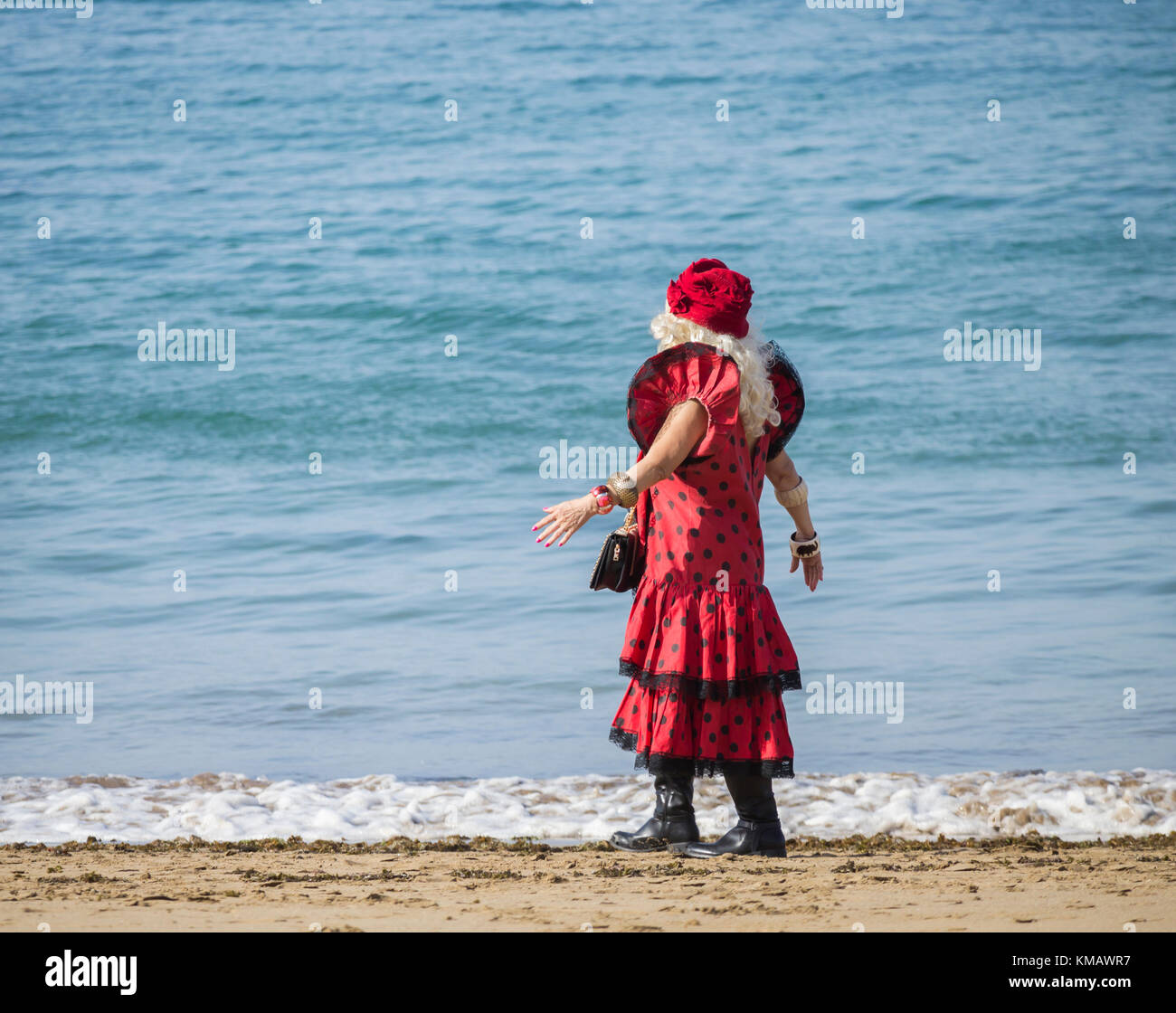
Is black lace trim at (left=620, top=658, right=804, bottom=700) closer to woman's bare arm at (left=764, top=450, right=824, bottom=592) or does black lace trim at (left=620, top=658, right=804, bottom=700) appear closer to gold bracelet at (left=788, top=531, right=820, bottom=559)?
woman's bare arm at (left=764, top=450, right=824, bottom=592)

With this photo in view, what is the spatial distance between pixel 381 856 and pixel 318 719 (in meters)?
2.21

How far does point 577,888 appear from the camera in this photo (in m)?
3.52

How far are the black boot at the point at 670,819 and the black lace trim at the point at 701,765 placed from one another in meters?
0.06

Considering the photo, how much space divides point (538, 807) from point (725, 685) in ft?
5.31

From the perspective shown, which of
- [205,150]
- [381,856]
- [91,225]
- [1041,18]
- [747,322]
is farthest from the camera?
[1041,18]

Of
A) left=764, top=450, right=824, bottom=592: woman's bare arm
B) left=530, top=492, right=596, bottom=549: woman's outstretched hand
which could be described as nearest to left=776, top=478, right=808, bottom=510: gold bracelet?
left=764, top=450, right=824, bottom=592: woman's bare arm

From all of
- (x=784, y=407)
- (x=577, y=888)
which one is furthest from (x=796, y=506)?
(x=577, y=888)

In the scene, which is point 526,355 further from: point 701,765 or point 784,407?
point 701,765

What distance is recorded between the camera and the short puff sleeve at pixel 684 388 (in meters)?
3.71

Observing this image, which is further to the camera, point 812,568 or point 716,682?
point 812,568

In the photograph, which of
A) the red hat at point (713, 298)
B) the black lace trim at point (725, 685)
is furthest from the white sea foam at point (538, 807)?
the red hat at point (713, 298)

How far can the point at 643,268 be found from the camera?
61.5ft
